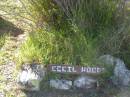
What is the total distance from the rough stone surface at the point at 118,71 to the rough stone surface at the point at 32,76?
0.80 metres

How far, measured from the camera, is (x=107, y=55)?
15.1 ft

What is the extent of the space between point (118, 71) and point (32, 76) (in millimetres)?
1079

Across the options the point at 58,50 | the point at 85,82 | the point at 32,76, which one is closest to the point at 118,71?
the point at 85,82

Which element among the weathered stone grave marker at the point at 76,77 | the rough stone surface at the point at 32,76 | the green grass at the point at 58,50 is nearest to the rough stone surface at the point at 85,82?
the weathered stone grave marker at the point at 76,77

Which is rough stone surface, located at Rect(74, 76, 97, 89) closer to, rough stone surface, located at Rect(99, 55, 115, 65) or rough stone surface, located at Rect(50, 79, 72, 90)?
rough stone surface, located at Rect(50, 79, 72, 90)

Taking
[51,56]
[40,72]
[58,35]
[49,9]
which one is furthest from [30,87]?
[49,9]

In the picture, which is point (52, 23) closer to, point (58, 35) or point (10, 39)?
point (58, 35)

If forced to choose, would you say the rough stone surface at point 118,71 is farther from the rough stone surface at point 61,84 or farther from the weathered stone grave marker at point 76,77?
the rough stone surface at point 61,84

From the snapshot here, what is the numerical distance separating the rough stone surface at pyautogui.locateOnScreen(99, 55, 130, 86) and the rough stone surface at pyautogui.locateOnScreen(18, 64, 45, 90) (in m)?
0.80

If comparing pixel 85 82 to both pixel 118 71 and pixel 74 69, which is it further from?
pixel 118 71

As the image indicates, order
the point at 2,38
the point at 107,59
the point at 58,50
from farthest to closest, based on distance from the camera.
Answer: the point at 2,38 < the point at 58,50 < the point at 107,59

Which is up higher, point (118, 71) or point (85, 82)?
point (118, 71)

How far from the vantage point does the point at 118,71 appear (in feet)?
14.6

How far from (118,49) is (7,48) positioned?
1.72 meters
